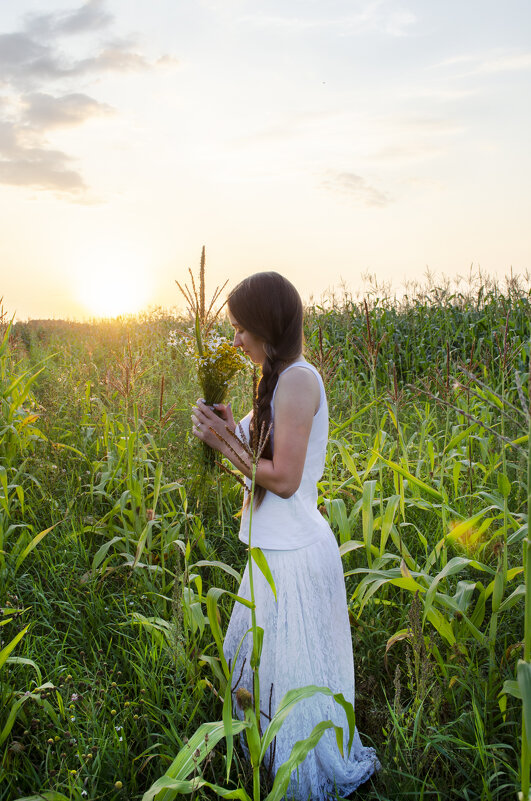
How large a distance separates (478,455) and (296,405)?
9.69 ft

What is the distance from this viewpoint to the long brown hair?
78.5 inches

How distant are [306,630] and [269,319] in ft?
3.64

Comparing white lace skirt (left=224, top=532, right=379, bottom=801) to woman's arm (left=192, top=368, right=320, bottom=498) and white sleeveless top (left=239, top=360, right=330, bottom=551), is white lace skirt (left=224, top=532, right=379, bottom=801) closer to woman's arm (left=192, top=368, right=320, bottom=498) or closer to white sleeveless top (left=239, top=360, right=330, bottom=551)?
white sleeveless top (left=239, top=360, right=330, bottom=551)

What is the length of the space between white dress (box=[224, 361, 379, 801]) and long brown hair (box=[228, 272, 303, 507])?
11cm

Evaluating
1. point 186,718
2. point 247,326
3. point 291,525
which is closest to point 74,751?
point 186,718

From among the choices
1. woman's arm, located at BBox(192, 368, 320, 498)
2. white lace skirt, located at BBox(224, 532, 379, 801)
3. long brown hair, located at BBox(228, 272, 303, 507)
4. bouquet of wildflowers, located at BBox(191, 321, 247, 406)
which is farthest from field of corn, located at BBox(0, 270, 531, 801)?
long brown hair, located at BBox(228, 272, 303, 507)

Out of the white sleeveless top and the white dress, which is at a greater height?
the white sleeveless top

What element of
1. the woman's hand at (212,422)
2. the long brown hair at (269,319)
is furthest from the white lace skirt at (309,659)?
the woman's hand at (212,422)

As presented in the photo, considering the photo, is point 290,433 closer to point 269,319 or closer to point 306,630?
point 269,319

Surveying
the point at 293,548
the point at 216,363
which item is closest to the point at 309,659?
the point at 293,548

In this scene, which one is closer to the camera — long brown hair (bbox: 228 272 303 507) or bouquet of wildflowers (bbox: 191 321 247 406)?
long brown hair (bbox: 228 272 303 507)

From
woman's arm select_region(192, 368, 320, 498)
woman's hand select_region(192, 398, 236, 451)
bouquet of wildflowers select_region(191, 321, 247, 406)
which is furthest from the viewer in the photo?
bouquet of wildflowers select_region(191, 321, 247, 406)

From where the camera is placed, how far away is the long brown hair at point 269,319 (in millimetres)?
1993

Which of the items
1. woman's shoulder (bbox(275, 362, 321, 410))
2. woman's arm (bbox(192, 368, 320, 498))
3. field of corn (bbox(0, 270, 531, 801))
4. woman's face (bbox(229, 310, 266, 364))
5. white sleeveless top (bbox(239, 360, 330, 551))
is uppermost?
woman's face (bbox(229, 310, 266, 364))
